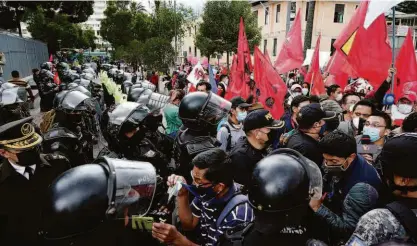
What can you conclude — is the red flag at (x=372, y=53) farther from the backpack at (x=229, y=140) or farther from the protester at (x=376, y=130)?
the backpack at (x=229, y=140)

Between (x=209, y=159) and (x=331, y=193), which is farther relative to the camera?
(x=331, y=193)

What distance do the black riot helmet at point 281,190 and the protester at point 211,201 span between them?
30 centimetres

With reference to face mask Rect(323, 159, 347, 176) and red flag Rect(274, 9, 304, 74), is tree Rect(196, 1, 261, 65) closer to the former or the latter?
red flag Rect(274, 9, 304, 74)

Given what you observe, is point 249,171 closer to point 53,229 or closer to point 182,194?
point 182,194

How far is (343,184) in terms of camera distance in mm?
2424

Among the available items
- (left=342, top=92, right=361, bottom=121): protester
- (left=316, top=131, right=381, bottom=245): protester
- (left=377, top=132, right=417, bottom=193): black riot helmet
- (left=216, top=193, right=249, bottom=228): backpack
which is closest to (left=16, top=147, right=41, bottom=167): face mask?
(left=216, top=193, right=249, bottom=228): backpack

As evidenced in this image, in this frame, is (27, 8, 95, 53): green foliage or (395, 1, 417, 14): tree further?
(395, 1, 417, 14): tree

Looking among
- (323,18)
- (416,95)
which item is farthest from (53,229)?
(323,18)

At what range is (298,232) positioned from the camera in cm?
183

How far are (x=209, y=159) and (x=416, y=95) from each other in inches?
201

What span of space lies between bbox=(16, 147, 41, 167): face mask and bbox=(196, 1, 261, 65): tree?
25.6 meters

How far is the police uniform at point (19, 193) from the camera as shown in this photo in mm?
2592

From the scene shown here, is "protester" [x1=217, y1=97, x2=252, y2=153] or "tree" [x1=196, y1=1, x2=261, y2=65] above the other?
"tree" [x1=196, y1=1, x2=261, y2=65]

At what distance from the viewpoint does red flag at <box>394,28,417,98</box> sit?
608 centimetres
